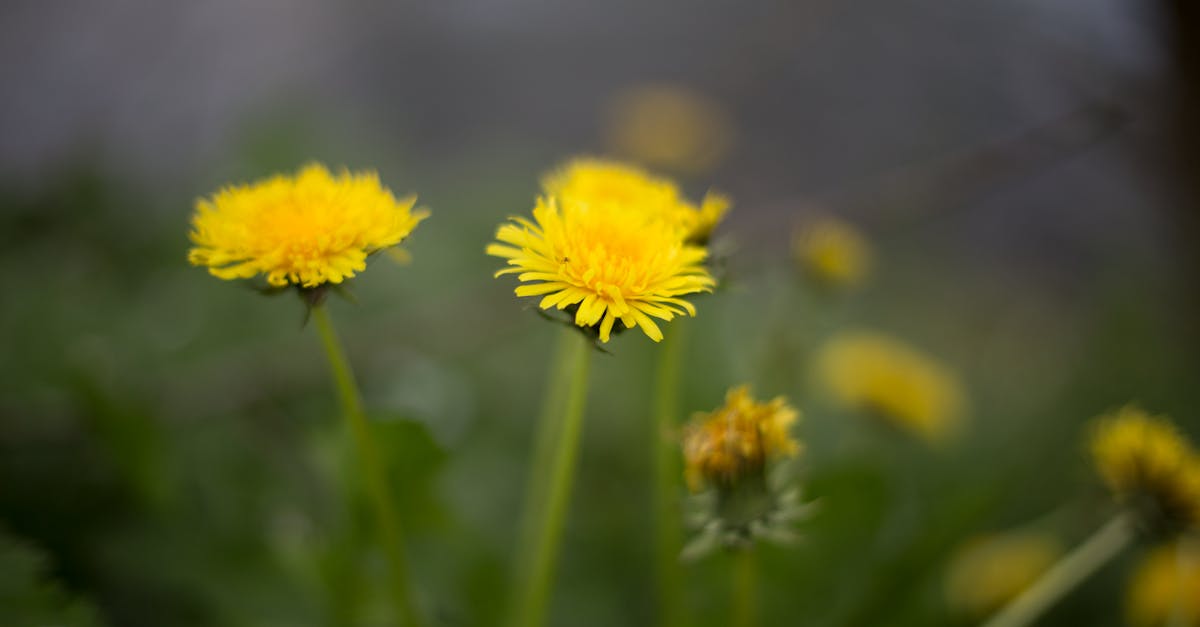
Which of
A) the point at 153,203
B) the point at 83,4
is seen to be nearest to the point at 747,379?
the point at 153,203

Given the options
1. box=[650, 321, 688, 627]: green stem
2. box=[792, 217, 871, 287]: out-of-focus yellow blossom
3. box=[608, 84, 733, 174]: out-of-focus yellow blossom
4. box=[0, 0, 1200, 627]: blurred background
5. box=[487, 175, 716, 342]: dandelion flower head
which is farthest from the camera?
box=[608, 84, 733, 174]: out-of-focus yellow blossom

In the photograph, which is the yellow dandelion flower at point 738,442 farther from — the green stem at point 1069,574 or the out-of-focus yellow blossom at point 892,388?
the out-of-focus yellow blossom at point 892,388

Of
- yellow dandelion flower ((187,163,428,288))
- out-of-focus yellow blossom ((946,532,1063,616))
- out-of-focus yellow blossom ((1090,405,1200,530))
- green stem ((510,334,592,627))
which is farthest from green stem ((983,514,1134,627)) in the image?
yellow dandelion flower ((187,163,428,288))

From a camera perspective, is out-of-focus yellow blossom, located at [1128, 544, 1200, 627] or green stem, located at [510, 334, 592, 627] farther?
out-of-focus yellow blossom, located at [1128, 544, 1200, 627]

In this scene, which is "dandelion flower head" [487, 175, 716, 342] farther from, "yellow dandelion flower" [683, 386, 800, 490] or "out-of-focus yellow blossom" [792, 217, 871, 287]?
"out-of-focus yellow blossom" [792, 217, 871, 287]

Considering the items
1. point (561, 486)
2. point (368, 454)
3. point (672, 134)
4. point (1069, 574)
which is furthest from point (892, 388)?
point (672, 134)

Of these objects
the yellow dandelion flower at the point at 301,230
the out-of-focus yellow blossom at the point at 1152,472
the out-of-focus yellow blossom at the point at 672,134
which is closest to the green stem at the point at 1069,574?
the out-of-focus yellow blossom at the point at 1152,472

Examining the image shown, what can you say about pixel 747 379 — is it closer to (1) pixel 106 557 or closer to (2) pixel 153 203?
(1) pixel 106 557
